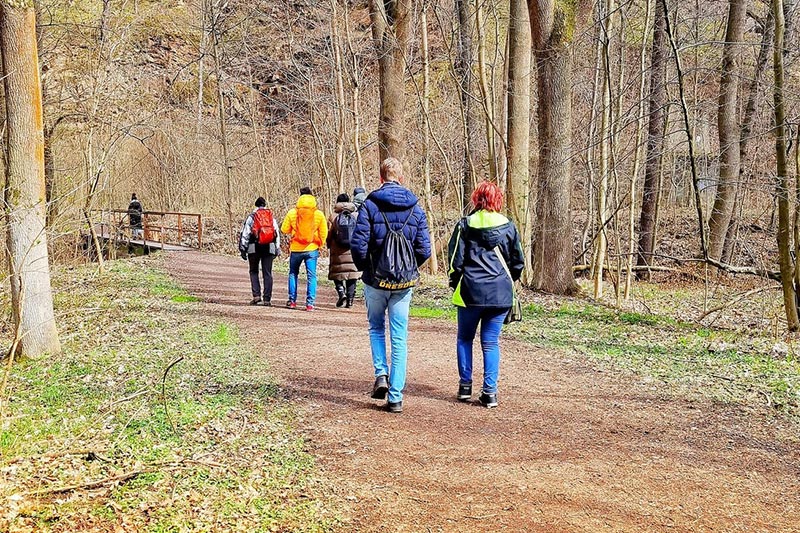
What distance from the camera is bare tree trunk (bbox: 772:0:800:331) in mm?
9368

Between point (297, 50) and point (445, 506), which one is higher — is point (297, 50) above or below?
above

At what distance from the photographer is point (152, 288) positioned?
14.6 metres

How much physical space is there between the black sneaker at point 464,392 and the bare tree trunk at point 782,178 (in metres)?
5.70

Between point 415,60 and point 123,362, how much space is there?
57.9ft

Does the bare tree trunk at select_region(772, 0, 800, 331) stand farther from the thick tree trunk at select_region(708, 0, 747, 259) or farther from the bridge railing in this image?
the bridge railing

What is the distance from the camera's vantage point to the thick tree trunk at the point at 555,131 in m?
13.4

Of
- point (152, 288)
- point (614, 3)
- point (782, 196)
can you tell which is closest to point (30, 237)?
point (152, 288)

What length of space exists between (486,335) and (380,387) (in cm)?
102

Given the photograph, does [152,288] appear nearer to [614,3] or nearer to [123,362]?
[123,362]

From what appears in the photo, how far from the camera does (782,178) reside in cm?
955

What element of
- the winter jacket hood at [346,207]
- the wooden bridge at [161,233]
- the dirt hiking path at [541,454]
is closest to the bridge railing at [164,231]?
the wooden bridge at [161,233]

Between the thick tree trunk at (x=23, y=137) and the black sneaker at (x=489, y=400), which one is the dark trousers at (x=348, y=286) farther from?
the black sneaker at (x=489, y=400)

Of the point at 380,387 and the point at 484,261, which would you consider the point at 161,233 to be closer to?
→ the point at 380,387

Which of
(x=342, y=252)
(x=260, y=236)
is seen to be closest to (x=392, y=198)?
(x=342, y=252)
